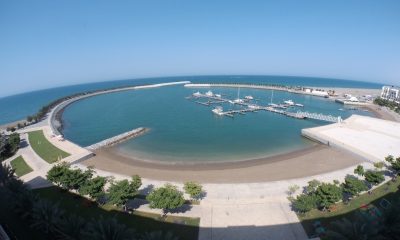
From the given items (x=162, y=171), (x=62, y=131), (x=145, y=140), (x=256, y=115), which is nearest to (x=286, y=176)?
(x=162, y=171)

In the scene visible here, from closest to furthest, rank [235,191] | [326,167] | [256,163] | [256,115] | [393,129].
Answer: [235,191] < [326,167] < [256,163] < [393,129] < [256,115]

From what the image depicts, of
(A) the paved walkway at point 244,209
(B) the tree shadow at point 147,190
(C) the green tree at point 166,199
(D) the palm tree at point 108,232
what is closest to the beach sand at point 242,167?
(A) the paved walkway at point 244,209

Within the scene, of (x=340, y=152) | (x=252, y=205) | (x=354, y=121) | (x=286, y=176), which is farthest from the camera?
(x=354, y=121)

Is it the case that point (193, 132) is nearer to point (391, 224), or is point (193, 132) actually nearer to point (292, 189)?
point (292, 189)

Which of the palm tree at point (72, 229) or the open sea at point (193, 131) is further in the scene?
the open sea at point (193, 131)

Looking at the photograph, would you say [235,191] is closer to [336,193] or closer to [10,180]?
[336,193]

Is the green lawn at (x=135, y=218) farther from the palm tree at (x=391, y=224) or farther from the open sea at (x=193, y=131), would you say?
the open sea at (x=193, y=131)
